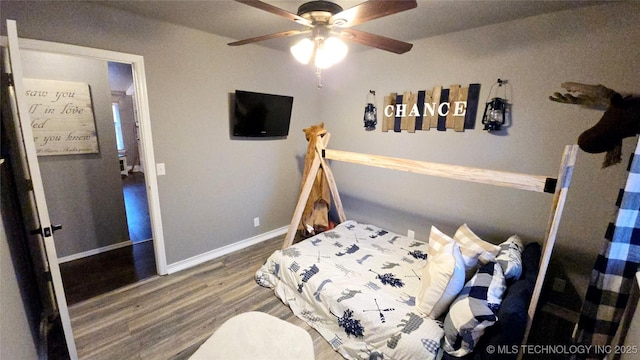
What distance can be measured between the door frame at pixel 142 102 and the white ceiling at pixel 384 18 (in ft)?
1.26

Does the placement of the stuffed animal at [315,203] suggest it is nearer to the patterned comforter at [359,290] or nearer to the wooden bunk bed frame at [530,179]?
the patterned comforter at [359,290]

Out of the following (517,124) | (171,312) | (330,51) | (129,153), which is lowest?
(171,312)

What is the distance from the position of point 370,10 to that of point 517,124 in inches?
72.4

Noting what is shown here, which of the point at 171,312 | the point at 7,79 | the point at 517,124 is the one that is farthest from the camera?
the point at 517,124

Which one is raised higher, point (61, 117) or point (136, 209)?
point (61, 117)

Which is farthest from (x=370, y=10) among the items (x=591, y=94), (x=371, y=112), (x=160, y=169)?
(x=160, y=169)

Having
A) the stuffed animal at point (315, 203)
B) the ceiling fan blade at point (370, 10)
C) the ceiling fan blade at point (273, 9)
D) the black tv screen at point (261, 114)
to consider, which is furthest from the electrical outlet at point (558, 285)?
the black tv screen at point (261, 114)

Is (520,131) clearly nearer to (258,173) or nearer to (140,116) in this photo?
(258,173)

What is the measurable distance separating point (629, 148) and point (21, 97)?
3869mm

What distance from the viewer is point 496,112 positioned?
2.30m

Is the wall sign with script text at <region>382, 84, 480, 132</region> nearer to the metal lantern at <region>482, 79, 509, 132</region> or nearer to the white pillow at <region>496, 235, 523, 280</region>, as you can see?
the metal lantern at <region>482, 79, 509, 132</region>

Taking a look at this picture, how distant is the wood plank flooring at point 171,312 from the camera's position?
1832 mm

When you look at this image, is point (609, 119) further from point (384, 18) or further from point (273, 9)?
point (273, 9)

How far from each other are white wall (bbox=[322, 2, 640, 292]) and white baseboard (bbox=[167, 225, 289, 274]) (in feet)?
5.04
